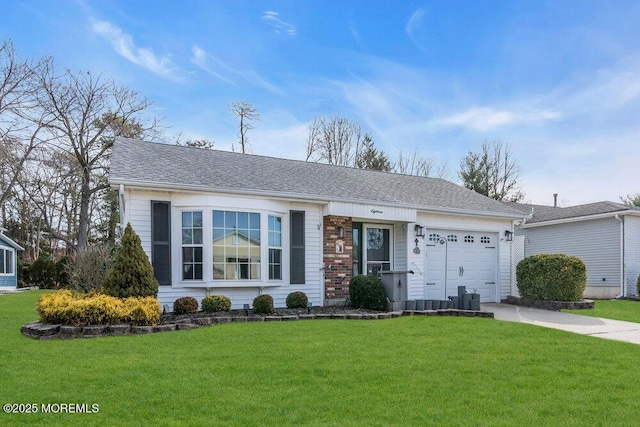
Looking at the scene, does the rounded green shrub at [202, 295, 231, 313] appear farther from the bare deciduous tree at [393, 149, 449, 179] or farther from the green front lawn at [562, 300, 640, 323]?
the bare deciduous tree at [393, 149, 449, 179]

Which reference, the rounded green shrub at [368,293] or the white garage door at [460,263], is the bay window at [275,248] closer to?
the rounded green shrub at [368,293]

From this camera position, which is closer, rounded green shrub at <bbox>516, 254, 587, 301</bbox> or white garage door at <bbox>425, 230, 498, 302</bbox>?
rounded green shrub at <bbox>516, 254, 587, 301</bbox>

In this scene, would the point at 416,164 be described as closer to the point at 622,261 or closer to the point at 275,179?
the point at 622,261

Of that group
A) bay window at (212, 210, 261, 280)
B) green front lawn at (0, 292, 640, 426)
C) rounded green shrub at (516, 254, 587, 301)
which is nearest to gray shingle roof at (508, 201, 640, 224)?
rounded green shrub at (516, 254, 587, 301)

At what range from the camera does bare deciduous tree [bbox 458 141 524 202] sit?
118 ft

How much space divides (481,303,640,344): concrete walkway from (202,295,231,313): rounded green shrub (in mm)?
6037

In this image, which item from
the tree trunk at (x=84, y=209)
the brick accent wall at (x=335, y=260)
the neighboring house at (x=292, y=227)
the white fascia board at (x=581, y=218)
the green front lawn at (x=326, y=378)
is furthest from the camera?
the tree trunk at (x=84, y=209)

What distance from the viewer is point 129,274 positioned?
907 cm

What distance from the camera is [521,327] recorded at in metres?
9.15

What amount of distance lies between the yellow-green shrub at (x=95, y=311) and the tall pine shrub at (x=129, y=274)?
17.5 inches

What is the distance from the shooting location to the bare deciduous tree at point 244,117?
30.7m

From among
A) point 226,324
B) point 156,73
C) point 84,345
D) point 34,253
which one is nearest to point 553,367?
point 226,324

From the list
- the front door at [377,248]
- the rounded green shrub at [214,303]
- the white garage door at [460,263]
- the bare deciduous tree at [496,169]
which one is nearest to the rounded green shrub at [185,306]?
the rounded green shrub at [214,303]

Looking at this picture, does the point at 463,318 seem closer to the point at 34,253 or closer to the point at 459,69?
the point at 459,69
